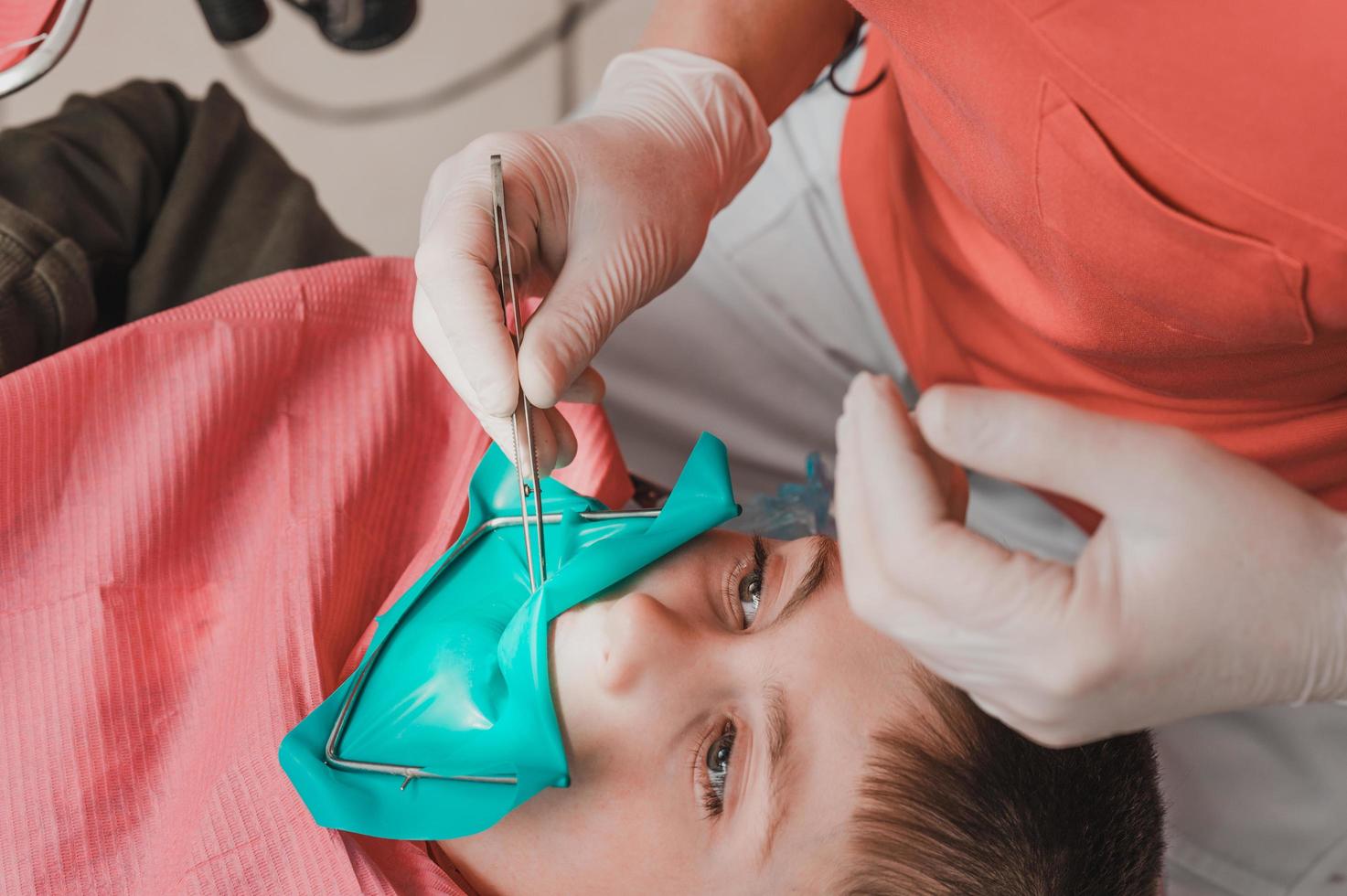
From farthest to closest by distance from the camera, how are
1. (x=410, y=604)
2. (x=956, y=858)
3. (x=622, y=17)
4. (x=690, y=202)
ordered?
(x=622, y=17)
(x=690, y=202)
(x=410, y=604)
(x=956, y=858)

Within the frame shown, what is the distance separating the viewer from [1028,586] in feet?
1.94

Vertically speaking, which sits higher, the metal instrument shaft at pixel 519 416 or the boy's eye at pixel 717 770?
the metal instrument shaft at pixel 519 416

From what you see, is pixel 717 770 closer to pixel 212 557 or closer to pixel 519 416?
pixel 519 416

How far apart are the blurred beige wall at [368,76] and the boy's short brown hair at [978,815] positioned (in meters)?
1.65

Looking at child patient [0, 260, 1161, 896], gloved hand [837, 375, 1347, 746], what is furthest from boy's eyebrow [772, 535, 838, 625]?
gloved hand [837, 375, 1347, 746]

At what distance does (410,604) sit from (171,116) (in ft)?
2.28

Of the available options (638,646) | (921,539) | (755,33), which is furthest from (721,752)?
(755,33)

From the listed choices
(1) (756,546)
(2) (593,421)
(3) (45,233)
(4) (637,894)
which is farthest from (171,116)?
(4) (637,894)

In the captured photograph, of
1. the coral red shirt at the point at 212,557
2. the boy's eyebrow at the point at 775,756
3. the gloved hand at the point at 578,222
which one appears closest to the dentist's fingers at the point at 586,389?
the gloved hand at the point at 578,222

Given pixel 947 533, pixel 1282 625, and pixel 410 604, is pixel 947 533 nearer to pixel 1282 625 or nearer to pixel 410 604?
pixel 1282 625

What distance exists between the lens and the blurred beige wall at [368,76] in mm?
2119

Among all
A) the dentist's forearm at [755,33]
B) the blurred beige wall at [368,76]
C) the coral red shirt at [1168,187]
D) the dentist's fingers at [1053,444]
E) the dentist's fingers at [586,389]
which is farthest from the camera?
the blurred beige wall at [368,76]

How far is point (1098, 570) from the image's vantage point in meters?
0.60

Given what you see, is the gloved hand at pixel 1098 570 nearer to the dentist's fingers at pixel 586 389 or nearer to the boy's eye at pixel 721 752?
the boy's eye at pixel 721 752
